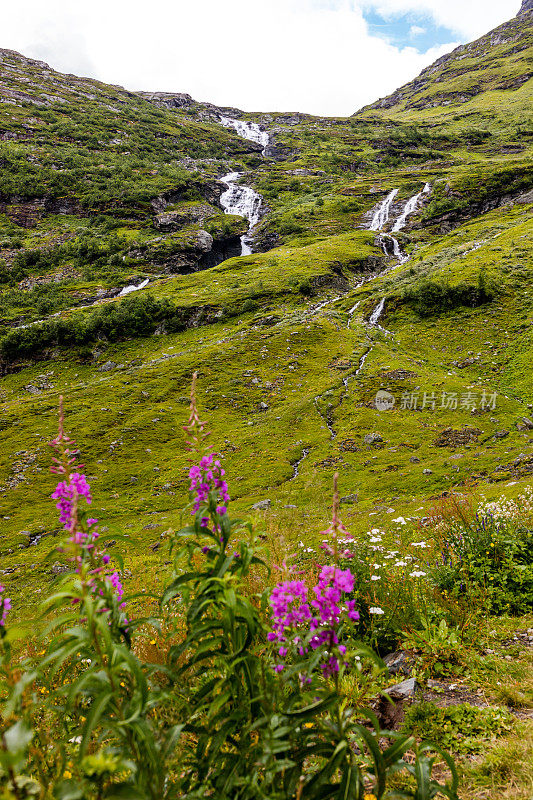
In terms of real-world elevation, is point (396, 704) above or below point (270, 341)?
below

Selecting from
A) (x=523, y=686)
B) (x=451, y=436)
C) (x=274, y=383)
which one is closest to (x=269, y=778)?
(x=523, y=686)

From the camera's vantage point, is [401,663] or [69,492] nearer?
[69,492]

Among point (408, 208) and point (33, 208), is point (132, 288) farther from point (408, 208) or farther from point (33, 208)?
point (408, 208)

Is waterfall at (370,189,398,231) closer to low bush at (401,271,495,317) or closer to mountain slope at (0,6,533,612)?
mountain slope at (0,6,533,612)

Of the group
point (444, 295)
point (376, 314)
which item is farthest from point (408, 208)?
point (444, 295)

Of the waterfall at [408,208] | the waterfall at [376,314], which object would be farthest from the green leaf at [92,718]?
the waterfall at [408,208]

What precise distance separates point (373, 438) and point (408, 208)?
294 ft

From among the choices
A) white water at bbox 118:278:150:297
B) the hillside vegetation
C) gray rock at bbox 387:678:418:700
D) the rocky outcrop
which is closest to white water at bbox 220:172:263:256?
the hillside vegetation

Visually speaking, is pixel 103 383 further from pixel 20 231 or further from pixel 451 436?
pixel 20 231

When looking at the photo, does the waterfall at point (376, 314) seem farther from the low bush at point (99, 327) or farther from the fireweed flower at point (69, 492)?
the fireweed flower at point (69, 492)

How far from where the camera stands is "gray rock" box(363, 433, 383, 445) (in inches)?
1074

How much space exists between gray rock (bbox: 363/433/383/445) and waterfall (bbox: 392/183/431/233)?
7716 cm

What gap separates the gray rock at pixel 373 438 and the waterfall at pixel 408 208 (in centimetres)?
7716

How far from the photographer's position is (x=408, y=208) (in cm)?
9600
